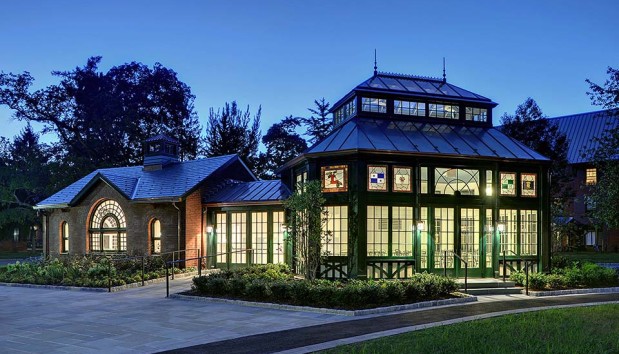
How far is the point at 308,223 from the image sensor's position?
17188 millimetres

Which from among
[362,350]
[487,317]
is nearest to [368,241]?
[487,317]

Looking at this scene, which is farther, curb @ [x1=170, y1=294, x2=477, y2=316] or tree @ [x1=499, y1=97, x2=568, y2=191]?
tree @ [x1=499, y1=97, x2=568, y2=191]

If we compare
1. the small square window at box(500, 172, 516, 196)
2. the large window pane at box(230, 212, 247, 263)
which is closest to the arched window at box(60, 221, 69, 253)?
the large window pane at box(230, 212, 247, 263)

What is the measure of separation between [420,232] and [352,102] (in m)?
6.53

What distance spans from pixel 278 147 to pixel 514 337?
142 ft

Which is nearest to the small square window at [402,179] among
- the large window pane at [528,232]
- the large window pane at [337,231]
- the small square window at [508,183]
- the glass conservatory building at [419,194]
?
the glass conservatory building at [419,194]

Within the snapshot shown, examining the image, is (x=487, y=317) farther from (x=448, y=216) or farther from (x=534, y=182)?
(x=534, y=182)

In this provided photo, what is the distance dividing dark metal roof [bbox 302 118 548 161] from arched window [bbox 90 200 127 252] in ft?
38.3

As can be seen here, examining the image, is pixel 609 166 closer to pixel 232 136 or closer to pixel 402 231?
pixel 402 231

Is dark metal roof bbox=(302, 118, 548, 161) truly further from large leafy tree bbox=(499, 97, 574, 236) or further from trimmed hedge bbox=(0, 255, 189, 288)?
large leafy tree bbox=(499, 97, 574, 236)

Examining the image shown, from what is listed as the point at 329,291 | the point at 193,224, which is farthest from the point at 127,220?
the point at 329,291

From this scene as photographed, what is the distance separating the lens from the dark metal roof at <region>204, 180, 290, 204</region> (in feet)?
78.8

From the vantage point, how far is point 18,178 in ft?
140

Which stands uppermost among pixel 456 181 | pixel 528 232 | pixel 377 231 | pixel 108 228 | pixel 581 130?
pixel 581 130
